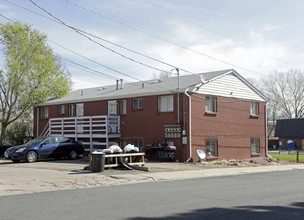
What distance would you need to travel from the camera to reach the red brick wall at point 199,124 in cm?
2373

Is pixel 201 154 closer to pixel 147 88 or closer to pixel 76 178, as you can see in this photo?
pixel 147 88

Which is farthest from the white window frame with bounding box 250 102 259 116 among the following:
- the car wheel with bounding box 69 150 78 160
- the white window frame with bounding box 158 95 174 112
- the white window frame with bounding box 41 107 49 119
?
the white window frame with bounding box 41 107 49 119

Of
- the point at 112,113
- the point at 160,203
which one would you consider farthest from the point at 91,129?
the point at 160,203

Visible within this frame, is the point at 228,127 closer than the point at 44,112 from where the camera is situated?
Yes

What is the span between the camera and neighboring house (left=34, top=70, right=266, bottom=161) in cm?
2370

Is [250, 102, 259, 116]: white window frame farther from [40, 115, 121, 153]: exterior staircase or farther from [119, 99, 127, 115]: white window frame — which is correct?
[40, 115, 121, 153]: exterior staircase

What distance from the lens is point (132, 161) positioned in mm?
19172

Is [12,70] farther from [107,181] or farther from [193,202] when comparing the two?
[193,202]

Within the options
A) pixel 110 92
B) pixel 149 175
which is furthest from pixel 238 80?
pixel 149 175

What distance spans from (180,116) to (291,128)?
42.9m

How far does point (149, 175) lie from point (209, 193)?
5500mm

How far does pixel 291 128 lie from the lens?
6100cm

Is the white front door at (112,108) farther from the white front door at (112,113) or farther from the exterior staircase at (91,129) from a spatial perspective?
the exterior staircase at (91,129)

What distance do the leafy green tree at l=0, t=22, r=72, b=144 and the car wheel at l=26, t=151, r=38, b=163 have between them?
30.4 ft
